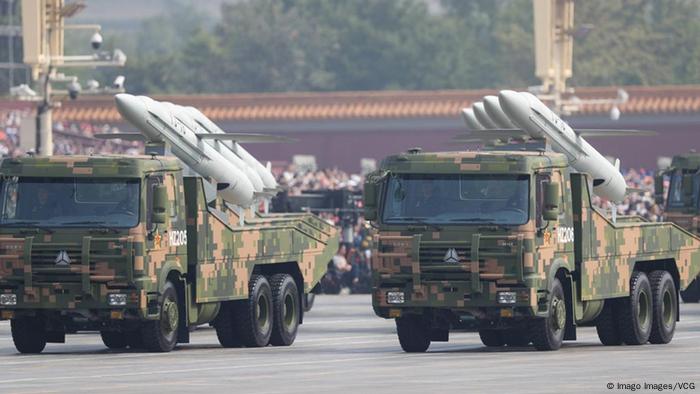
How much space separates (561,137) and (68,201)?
28.3ft

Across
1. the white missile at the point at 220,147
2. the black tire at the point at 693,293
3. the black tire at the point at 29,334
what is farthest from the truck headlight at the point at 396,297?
the black tire at the point at 693,293

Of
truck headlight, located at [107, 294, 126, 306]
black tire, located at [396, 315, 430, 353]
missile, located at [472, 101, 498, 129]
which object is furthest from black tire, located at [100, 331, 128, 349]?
missile, located at [472, 101, 498, 129]

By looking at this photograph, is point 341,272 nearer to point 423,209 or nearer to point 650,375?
point 423,209

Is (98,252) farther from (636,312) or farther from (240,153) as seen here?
(240,153)

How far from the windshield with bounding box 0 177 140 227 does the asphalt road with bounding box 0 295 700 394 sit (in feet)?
5.64

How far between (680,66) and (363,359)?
94463 millimetres

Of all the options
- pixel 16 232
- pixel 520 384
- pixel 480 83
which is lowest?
pixel 520 384

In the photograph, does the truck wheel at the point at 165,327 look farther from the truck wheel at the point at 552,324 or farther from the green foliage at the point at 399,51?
the green foliage at the point at 399,51

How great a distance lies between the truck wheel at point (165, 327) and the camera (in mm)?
28203

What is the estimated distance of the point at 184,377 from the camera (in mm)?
23688

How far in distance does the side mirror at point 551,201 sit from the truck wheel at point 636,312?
2835 mm

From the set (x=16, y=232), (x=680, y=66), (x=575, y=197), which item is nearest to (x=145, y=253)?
(x=16, y=232)

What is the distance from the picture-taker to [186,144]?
33531mm

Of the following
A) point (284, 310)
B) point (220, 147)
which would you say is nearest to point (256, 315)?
point (284, 310)
